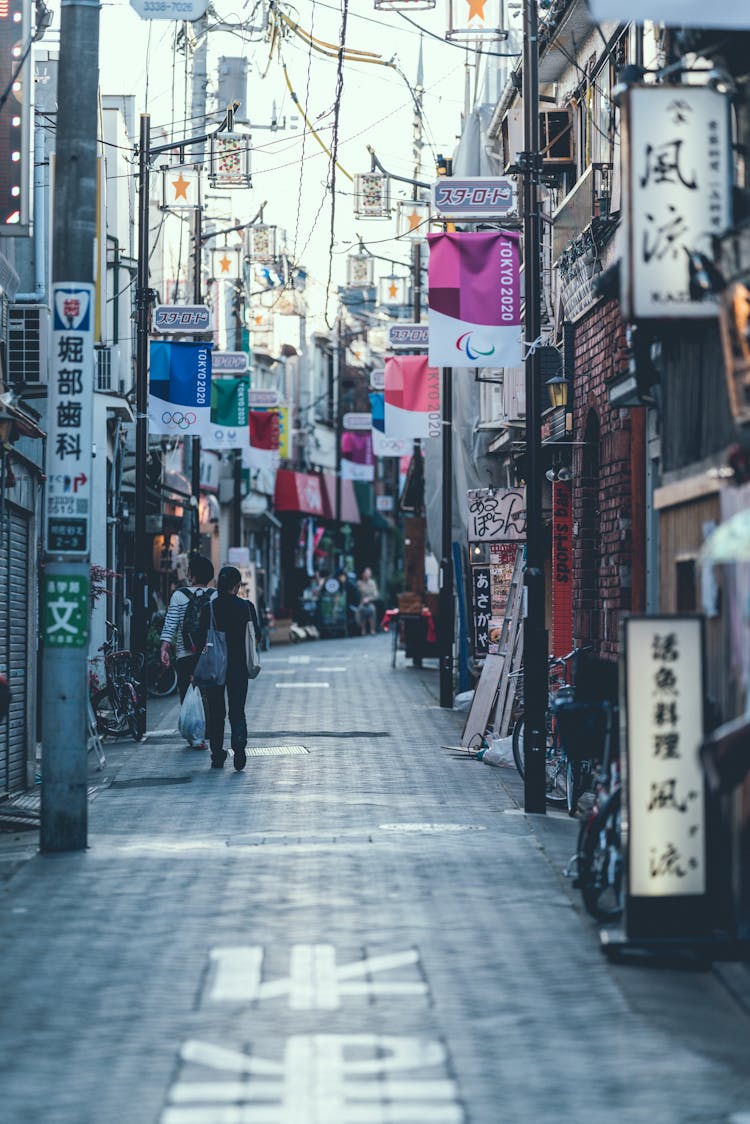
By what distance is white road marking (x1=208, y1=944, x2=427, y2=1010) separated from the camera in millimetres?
8203

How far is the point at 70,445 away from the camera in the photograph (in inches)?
488

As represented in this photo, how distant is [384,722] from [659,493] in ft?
44.2

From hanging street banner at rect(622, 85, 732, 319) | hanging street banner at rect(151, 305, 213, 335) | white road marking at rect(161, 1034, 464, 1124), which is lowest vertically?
white road marking at rect(161, 1034, 464, 1124)

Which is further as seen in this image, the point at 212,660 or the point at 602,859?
the point at 212,660

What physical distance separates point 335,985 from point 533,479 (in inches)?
300

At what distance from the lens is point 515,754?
1708 centimetres

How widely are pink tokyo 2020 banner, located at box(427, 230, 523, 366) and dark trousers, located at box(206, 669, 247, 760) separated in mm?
3878

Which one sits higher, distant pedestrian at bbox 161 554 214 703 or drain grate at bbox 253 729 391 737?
distant pedestrian at bbox 161 554 214 703

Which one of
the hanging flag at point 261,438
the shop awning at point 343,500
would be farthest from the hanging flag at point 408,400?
the shop awning at point 343,500

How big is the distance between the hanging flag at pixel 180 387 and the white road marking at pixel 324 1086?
66.1 ft

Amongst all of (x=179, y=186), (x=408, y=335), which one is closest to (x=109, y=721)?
(x=408, y=335)

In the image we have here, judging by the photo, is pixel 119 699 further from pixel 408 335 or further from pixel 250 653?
pixel 408 335

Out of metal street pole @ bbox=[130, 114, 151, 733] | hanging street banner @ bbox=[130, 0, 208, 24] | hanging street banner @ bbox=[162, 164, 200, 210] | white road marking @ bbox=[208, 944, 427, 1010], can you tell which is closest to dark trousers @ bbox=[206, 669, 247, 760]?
metal street pole @ bbox=[130, 114, 151, 733]

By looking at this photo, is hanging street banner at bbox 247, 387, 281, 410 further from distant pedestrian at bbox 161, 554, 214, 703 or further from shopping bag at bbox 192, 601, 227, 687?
shopping bag at bbox 192, 601, 227, 687
